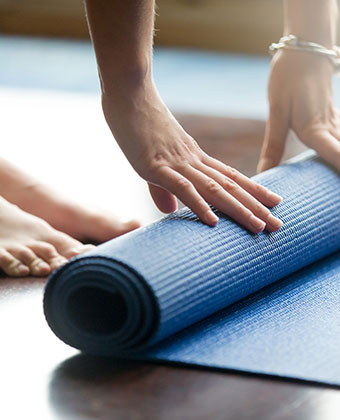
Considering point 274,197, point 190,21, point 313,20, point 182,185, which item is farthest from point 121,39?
point 190,21

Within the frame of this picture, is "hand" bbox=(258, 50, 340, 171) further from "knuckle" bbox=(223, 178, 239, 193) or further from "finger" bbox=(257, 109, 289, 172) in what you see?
"knuckle" bbox=(223, 178, 239, 193)

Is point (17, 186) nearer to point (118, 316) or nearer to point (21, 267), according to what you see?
point (21, 267)

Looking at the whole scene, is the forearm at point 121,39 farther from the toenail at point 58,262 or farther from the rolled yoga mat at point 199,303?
the toenail at point 58,262

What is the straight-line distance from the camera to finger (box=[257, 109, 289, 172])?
194 centimetres

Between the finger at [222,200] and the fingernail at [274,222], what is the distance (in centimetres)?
3

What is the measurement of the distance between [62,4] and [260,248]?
3884mm

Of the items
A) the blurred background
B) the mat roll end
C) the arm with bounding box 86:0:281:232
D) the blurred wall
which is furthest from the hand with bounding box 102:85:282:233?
the blurred wall

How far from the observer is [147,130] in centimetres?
153

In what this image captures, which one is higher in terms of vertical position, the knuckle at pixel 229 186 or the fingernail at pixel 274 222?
the knuckle at pixel 229 186

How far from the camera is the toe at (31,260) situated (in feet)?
5.60

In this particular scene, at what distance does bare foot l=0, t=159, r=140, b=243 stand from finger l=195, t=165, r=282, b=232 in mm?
371

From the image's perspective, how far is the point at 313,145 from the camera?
74.2 inches

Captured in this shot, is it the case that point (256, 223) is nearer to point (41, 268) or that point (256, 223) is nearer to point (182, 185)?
point (182, 185)

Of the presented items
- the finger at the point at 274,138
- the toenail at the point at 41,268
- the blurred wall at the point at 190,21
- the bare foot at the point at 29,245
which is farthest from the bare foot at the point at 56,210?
the blurred wall at the point at 190,21
